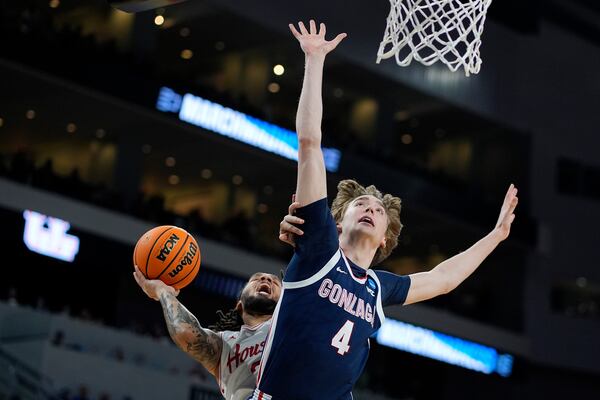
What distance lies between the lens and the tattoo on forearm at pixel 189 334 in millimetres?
6176

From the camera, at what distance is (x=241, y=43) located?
2859 cm

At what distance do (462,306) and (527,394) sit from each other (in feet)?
11.1

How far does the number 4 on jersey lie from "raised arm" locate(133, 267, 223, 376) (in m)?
1.31

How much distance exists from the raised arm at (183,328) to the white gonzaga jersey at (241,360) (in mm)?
62

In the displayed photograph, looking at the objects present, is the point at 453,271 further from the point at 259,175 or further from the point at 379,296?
the point at 259,175

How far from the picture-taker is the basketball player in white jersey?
6.21 m

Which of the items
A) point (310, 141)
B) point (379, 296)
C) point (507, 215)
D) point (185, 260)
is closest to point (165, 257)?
point (185, 260)

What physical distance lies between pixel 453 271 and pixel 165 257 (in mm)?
1602

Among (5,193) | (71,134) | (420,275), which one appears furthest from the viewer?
(71,134)

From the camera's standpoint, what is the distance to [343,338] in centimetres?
520

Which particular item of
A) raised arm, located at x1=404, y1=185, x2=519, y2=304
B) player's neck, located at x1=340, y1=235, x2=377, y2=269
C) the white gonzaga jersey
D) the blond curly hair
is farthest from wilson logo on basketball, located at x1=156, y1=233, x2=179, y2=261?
raised arm, located at x1=404, y1=185, x2=519, y2=304

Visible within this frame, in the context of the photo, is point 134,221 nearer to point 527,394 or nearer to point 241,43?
point 241,43

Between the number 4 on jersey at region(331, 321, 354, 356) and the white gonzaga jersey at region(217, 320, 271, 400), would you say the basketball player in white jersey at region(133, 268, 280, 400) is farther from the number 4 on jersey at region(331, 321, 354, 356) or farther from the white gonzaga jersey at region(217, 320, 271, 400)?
the number 4 on jersey at region(331, 321, 354, 356)

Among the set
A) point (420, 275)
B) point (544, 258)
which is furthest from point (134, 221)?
point (420, 275)
